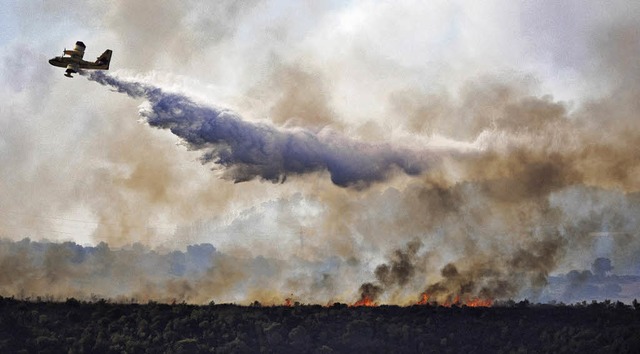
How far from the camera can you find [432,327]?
618 ft

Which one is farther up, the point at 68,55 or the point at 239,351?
the point at 68,55

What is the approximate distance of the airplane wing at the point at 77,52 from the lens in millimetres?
123938

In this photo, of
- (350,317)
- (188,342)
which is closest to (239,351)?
(188,342)

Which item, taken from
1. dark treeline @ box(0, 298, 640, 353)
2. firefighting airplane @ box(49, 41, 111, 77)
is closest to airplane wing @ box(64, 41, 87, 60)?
firefighting airplane @ box(49, 41, 111, 77)

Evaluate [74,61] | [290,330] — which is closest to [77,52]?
[74,61]

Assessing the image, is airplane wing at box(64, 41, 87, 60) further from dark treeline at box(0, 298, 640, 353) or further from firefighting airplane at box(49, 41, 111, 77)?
dark treeline at box(0, 298, 640, 353)

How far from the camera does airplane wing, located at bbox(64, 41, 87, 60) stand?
407 ft

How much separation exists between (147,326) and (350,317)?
1524 inches

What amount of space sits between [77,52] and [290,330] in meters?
78.7

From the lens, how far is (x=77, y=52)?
124 metres

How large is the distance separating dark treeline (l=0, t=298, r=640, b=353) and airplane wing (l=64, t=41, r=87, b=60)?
6089 cm

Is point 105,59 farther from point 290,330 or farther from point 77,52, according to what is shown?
point 290,330

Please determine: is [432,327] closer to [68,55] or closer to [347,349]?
[347,349]

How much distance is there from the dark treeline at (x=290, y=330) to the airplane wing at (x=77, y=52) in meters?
60.9
